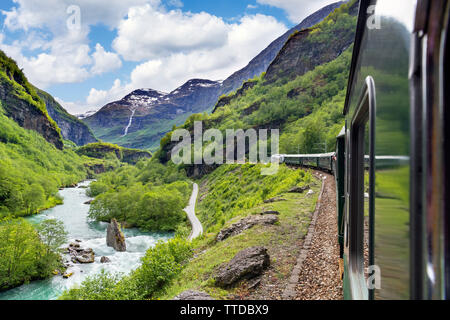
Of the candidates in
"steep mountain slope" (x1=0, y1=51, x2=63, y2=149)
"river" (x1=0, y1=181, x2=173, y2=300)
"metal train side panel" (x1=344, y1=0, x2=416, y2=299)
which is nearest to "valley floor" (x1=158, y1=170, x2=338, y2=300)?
"metal train side panel" (x1=344, y1=0, x2=416, y2=299)

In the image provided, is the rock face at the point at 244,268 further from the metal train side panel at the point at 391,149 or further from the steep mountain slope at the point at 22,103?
the steep mountain slope at the point at 22,103

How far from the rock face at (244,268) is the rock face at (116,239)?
74.3ft

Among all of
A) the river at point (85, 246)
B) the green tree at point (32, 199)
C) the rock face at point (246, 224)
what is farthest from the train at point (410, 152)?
the green tree at point (32, 199)

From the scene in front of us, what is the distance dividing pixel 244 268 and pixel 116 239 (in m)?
23.6

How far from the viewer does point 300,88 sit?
7512cm

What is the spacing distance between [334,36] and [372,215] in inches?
3918

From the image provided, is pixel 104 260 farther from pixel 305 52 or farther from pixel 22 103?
pixel 22 103

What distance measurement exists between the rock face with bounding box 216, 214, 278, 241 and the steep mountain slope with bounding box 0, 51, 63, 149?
379ft

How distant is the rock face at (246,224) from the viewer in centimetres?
926

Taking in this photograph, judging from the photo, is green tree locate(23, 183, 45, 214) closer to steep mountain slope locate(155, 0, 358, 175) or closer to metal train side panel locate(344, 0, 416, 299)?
steep mountain slope locate(155, 0, 358, 175)

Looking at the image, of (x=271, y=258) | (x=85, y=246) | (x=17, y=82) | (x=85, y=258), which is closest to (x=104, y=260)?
(x=85, y=258)

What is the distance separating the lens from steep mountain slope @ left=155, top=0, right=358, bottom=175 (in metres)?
63.3

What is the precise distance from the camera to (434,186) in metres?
0.66
